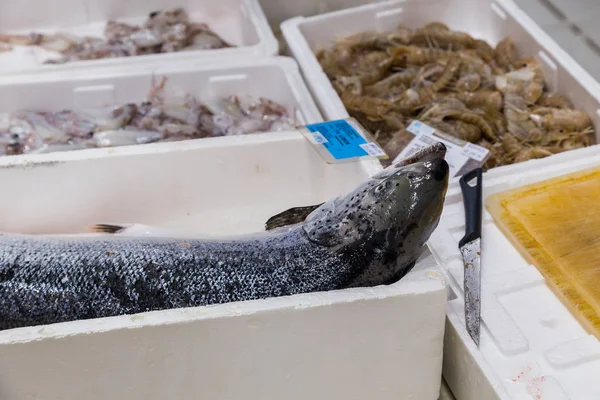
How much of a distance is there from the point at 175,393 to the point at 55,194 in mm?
789

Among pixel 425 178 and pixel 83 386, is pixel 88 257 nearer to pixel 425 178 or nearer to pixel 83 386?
pixel 83 386

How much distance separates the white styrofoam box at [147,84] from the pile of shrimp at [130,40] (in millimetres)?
374

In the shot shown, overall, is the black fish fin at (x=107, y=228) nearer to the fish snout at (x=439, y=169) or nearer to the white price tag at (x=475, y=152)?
the fish snout at (x=439, y=169)

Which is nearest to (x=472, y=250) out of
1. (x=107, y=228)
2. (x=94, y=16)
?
(x=107, y=228)

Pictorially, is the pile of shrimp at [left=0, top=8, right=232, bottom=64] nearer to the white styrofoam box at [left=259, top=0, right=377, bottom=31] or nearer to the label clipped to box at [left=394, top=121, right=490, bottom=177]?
the white styrofoam box at [left=259, top=0, right=377, bottom=31]

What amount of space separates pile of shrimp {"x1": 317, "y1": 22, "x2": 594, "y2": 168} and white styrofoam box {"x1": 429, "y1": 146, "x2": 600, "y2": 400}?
0.56 m

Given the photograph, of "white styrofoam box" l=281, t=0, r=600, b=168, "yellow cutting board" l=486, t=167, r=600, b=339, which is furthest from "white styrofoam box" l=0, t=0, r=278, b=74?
"yellow cutting board" l=486, t=167, r=600, b=339

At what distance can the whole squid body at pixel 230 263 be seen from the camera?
51.8 inches

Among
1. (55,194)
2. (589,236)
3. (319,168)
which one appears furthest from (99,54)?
(589,236)

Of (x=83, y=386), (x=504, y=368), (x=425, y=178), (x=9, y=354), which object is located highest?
(x=425, y=178)

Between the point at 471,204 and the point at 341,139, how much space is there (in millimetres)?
407

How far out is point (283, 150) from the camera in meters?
1.86

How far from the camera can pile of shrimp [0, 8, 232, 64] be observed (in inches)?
110

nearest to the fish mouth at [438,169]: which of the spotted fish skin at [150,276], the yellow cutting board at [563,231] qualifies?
the spotted fish skin at [150,276]
